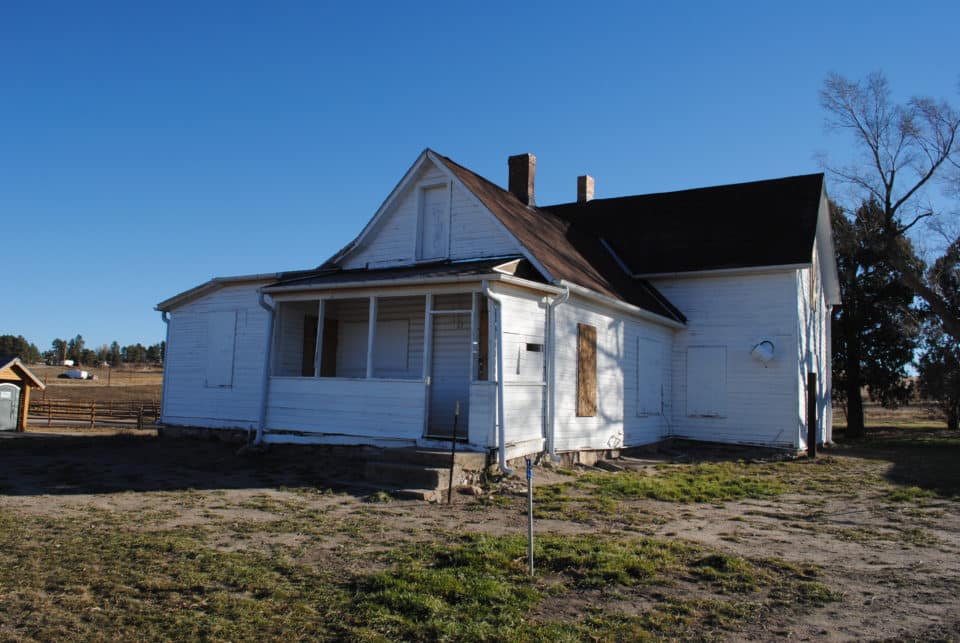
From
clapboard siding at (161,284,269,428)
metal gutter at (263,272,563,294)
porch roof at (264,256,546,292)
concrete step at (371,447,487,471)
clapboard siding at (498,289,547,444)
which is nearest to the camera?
concrete step at (371,447,487,471)

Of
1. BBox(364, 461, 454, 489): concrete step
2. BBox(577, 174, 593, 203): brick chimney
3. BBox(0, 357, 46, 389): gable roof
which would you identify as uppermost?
BBox(577, 174, 593, 203): brick chimney

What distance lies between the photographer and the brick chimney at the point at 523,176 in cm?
2061

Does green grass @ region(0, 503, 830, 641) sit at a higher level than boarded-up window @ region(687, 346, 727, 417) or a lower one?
lower

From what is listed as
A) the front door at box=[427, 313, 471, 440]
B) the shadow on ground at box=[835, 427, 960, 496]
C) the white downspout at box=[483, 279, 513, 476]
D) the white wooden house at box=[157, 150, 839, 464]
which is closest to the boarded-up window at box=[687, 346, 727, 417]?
the white wooden house at box=[157, 150, 839, 464]

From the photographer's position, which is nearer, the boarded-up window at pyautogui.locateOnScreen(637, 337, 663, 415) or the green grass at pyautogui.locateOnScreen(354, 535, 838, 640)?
the green grass at pyautogui.locateOnScreen(354, 535, 838, 640)

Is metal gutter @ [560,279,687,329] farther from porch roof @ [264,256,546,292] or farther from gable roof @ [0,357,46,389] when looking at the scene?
gable roof @ [0,357,46,389]

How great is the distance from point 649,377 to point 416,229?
21.8 feet

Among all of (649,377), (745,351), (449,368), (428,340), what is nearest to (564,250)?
(649,377)

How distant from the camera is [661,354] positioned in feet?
58.0

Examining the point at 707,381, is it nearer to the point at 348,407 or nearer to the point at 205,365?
the point at 348,407

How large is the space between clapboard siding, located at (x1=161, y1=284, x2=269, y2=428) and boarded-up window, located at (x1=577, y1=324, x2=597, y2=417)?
6.78 metres

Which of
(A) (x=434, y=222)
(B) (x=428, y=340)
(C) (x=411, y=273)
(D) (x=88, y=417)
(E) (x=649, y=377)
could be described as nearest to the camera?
(B) (x=428, y=340)

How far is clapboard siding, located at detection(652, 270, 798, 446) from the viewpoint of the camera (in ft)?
55.6

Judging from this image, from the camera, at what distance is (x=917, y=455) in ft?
60.6
